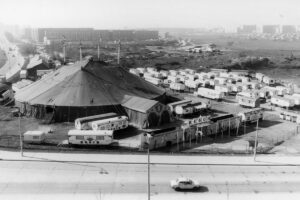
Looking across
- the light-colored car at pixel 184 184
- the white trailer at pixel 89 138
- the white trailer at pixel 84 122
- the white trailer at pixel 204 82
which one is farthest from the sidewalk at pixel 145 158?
the white trailer at pixel 204 82

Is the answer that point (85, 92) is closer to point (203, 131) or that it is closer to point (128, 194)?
point (203, 131)

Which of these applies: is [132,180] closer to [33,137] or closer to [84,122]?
[33,137]

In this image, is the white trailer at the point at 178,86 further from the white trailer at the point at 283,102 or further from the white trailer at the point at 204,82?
the white trailer at the point at 283,102

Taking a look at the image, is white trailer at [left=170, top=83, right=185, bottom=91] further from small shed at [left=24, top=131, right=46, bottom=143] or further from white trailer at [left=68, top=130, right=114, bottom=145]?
small shed at [left=24, top=131, right=46, bottom=143]

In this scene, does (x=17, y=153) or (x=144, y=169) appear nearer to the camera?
A: (x=144, y=169)

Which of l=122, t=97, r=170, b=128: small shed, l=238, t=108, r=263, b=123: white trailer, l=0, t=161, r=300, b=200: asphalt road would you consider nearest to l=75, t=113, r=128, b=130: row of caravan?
l=122, t=97, r=170, b=128: small shed

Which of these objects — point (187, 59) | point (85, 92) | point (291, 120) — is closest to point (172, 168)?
point (85, 92)
